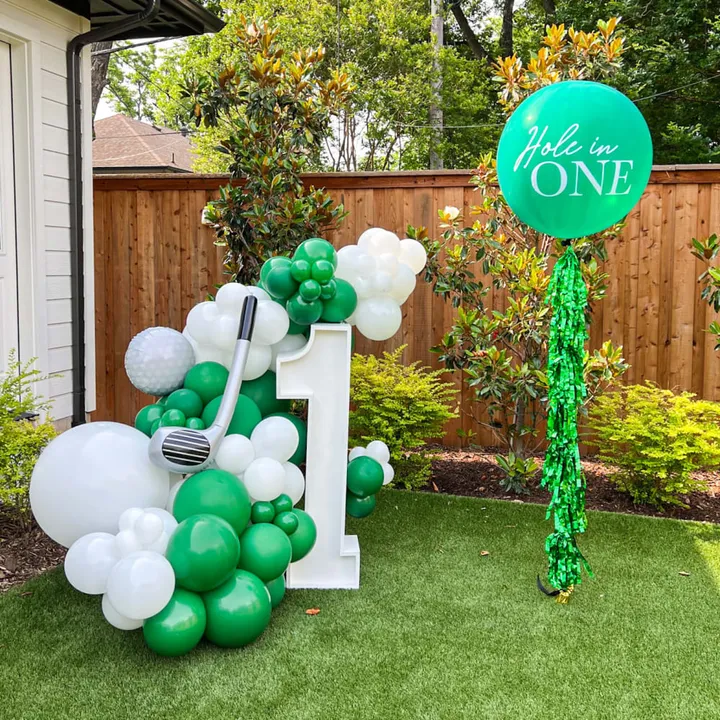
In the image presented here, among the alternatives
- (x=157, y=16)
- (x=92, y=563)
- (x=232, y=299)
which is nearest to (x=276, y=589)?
(x=92, y=563)

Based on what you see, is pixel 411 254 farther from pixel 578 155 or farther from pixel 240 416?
pixel 240 416

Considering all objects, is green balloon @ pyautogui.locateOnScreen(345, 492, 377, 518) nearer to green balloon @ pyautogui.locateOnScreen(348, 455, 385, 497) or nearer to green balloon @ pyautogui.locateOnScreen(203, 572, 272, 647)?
green balloon @ pyautogui.locateOnScreen(348, 455, 385, 497)

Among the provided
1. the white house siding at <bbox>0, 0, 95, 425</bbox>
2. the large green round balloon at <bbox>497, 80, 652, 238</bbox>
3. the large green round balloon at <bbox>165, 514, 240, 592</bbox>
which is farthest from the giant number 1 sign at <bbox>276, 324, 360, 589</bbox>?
the white house siding at <bbox>0, 0, 95, 425</bbox>

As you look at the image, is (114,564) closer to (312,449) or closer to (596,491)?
(312,449)

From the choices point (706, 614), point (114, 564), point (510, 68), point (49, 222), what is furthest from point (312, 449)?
point (510, 68)

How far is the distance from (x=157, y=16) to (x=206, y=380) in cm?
271

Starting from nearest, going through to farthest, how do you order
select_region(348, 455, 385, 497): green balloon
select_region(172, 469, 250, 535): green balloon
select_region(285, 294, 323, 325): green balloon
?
select_region(172, 469, 250, 535): green balloon < select_region(285, 294, 323, 325): green balloon < select_region(348, 455, 385, 497): green balloon

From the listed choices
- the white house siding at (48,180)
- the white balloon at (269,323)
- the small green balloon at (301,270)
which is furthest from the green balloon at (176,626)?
the white house siding at (48,180)

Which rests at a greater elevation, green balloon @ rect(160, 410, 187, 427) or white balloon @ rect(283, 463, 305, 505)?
green balloon @ rect(160, 410, 187, 427)

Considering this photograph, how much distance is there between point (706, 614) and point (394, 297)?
1.87 metres

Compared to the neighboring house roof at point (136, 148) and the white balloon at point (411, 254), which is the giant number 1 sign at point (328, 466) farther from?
the neighboring house roof at point (136, 148)

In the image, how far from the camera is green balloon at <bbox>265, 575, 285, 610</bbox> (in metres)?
2.90

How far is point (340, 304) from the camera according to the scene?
10.6 ft

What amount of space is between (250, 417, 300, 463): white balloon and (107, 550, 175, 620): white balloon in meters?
0.67
